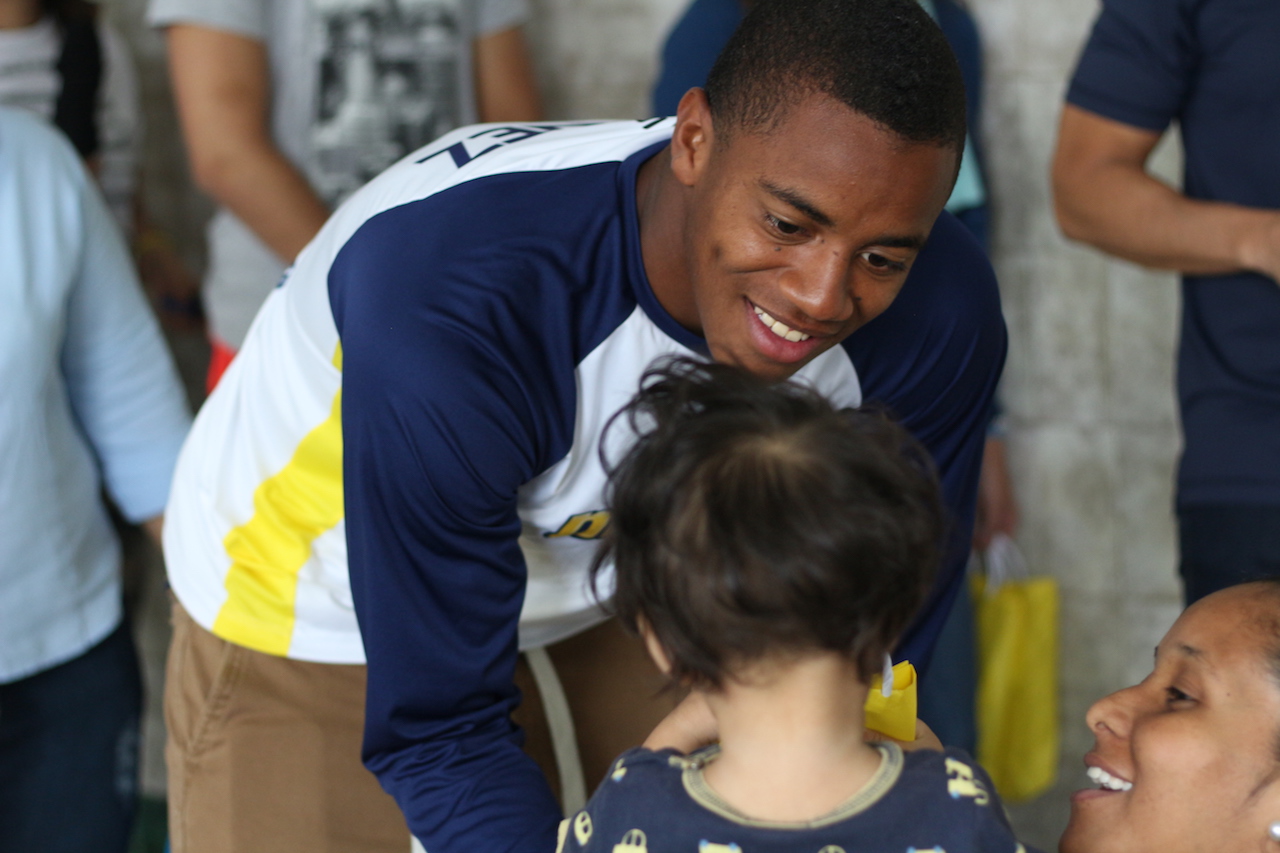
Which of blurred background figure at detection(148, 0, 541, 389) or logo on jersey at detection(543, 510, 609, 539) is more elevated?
blurred background figure at detection(148, 0, 541, 389)

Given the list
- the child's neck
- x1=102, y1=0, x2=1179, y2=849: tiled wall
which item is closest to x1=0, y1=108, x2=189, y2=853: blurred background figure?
x1=102, y1=0, x2=1179, y2=849: tiled wall

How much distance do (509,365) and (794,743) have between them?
396 millimetres

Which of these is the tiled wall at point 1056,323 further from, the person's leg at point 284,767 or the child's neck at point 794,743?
the child's neck at point 794,743

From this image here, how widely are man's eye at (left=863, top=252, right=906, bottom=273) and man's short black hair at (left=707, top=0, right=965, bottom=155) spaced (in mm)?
103

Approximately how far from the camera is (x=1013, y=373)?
97.1 inches

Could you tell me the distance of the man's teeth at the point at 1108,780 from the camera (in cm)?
111

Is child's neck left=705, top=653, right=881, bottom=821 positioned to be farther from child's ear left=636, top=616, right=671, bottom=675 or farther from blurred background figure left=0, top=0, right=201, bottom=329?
blurred background figure left=0, top=0, right=201, bottom=329

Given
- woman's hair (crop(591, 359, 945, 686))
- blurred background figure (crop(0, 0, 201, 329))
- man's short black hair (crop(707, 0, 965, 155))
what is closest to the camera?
woman's hair (crop(591, 359, 945, 686))

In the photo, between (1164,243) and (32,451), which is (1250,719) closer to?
(1164,243)

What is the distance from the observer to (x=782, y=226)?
42.7 inches

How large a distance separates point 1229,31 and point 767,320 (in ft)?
2.65

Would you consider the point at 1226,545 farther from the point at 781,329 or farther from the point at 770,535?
the point at 770,535

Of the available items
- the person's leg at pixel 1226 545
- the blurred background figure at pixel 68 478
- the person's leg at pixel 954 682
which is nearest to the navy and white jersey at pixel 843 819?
the person's leg at pixel 1226 545

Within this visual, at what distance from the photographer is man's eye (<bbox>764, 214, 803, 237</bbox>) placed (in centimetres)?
108
